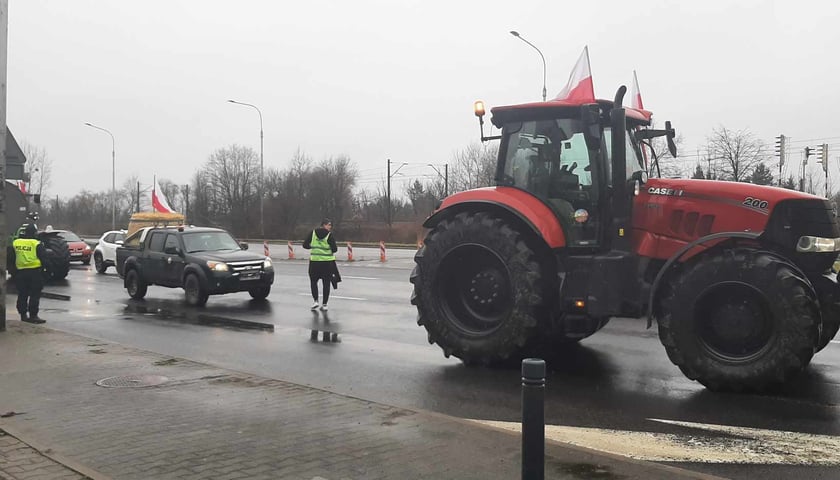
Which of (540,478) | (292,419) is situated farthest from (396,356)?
(540,478)

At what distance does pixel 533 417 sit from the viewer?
3.71 meters

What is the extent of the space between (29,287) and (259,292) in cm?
503

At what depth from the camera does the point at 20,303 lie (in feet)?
40.4

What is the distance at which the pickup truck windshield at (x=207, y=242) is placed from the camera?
16.3 meters

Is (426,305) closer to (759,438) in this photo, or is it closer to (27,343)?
(759,438)

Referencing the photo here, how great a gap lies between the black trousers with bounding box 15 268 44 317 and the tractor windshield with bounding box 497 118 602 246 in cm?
825

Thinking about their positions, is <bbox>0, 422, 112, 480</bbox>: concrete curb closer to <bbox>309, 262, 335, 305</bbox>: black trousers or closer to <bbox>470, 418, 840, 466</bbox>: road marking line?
<bbox>470, 418, 840, 466</bbox>: road marking line

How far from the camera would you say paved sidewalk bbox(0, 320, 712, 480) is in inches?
181

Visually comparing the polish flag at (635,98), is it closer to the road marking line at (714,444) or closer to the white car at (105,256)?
the road marking line at (714,444)

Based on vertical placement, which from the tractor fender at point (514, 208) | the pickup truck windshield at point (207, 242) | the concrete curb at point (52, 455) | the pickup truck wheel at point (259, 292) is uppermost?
the tractor fender at point (514, 208)

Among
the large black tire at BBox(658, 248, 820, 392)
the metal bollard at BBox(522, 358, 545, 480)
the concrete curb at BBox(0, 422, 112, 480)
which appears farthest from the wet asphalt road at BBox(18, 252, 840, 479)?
the concrete curb at BBox(0, 422, 112, 480)

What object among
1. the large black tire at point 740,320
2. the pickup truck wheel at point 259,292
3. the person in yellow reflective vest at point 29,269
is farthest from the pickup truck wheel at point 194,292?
the large black tire at point 740,320

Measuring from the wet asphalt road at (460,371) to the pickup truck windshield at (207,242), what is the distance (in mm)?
1586

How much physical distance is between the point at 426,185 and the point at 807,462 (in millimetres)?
75997
